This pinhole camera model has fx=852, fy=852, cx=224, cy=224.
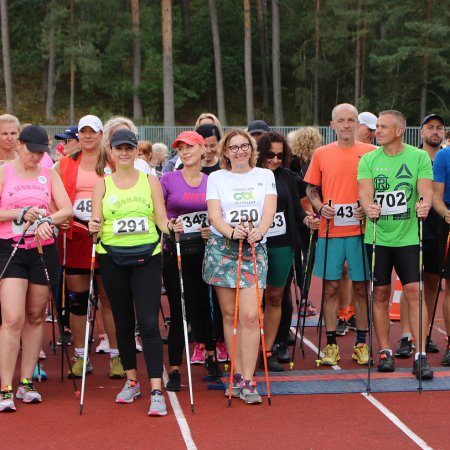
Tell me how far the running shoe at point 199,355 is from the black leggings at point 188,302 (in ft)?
2.03

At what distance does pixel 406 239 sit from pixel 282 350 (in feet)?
5.19

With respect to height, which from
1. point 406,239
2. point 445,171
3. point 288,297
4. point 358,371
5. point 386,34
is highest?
point 386,34

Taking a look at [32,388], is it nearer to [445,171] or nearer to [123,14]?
[445,171]

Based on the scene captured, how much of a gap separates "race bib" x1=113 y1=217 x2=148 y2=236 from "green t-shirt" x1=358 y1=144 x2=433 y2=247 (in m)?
2.02

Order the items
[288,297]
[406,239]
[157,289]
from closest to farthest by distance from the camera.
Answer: [157,289], [406,239], [288,297]

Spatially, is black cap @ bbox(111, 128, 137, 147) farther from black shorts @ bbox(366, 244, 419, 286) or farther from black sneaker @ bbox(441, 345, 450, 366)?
black sneaker @ bbox(441, 345, 450, 366)

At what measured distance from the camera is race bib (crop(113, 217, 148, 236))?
248 inches

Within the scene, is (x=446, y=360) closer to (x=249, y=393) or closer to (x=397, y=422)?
(x=397, y=422)

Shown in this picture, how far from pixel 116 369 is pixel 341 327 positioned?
2.79 m

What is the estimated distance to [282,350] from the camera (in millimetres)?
7824

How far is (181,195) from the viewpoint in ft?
22.6

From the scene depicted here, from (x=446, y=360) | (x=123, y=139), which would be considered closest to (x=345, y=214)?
(x=446, y=360)

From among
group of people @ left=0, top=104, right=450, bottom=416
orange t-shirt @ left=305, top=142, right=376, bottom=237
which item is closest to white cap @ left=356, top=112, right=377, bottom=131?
group of people @ left=0, top=104, right=450, bottom=416

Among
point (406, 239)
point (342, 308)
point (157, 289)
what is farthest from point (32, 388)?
point (342, 308)
